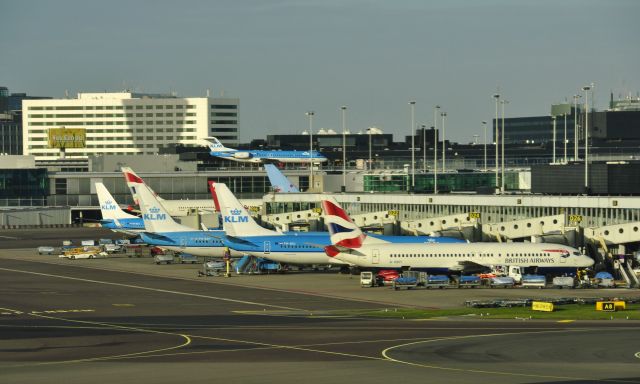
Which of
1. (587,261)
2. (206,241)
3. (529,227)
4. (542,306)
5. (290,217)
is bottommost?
(542,306)

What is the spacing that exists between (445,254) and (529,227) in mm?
21869

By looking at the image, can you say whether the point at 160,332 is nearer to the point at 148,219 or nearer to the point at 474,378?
the point at 474,378

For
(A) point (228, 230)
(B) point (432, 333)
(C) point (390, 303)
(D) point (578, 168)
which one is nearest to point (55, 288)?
(A) point (228, 230)

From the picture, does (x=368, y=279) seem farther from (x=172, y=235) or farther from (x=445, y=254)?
(x=172, y=235)

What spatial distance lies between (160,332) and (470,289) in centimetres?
3977

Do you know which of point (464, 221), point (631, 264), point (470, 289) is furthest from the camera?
point (464, 221)

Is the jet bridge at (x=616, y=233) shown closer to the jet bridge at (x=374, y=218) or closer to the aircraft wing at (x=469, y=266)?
the aircraft wing at (x=469, y=266)

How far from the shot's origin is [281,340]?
79312 mm

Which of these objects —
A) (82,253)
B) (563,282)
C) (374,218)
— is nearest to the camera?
(563,282)

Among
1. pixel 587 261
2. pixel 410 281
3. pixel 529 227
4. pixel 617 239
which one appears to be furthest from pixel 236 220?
pixel 617 239

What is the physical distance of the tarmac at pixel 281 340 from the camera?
65812 mm

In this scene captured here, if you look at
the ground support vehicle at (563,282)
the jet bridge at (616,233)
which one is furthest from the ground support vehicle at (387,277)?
the jet bridge at (616,233)

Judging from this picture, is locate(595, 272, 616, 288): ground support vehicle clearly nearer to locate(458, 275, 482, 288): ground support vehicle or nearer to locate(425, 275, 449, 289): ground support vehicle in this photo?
locate(458, 275, 482, 288): ground support vehicle

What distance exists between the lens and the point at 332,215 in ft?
405
